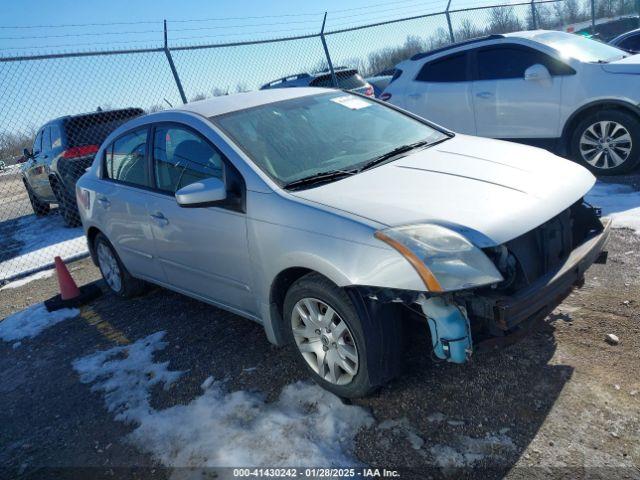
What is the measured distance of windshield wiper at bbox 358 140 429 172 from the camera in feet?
10.7

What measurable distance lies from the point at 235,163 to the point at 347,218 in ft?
3.08

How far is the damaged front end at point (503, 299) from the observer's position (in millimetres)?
2408

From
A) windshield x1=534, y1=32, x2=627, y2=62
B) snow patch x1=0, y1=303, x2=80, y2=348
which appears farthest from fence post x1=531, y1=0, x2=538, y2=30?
snow patch x1=0, y1=303, x2=80, y2=348

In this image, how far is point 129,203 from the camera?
4.28m

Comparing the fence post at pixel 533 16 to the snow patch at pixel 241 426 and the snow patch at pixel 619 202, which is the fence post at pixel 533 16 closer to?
the snow patch at pixel 619 202

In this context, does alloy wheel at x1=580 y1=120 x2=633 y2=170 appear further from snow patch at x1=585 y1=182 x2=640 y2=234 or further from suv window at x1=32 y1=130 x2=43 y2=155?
suv window at x1=32 y1=130 x2=43 y2=155

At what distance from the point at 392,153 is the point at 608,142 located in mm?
3970

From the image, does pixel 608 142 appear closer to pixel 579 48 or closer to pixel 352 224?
pixel 579 48

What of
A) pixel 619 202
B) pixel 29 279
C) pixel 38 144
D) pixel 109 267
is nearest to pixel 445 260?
pixel 619 202

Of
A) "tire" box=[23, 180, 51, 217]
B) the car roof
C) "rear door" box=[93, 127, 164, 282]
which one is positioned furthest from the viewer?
"tire" box=[23, 180, 51, 217]

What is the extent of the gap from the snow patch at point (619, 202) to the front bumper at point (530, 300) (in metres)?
2.22

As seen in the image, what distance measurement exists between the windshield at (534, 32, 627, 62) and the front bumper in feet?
14.9

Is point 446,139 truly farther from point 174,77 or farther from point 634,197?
point 174,77

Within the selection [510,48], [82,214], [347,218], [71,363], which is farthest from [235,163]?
[510,48]
